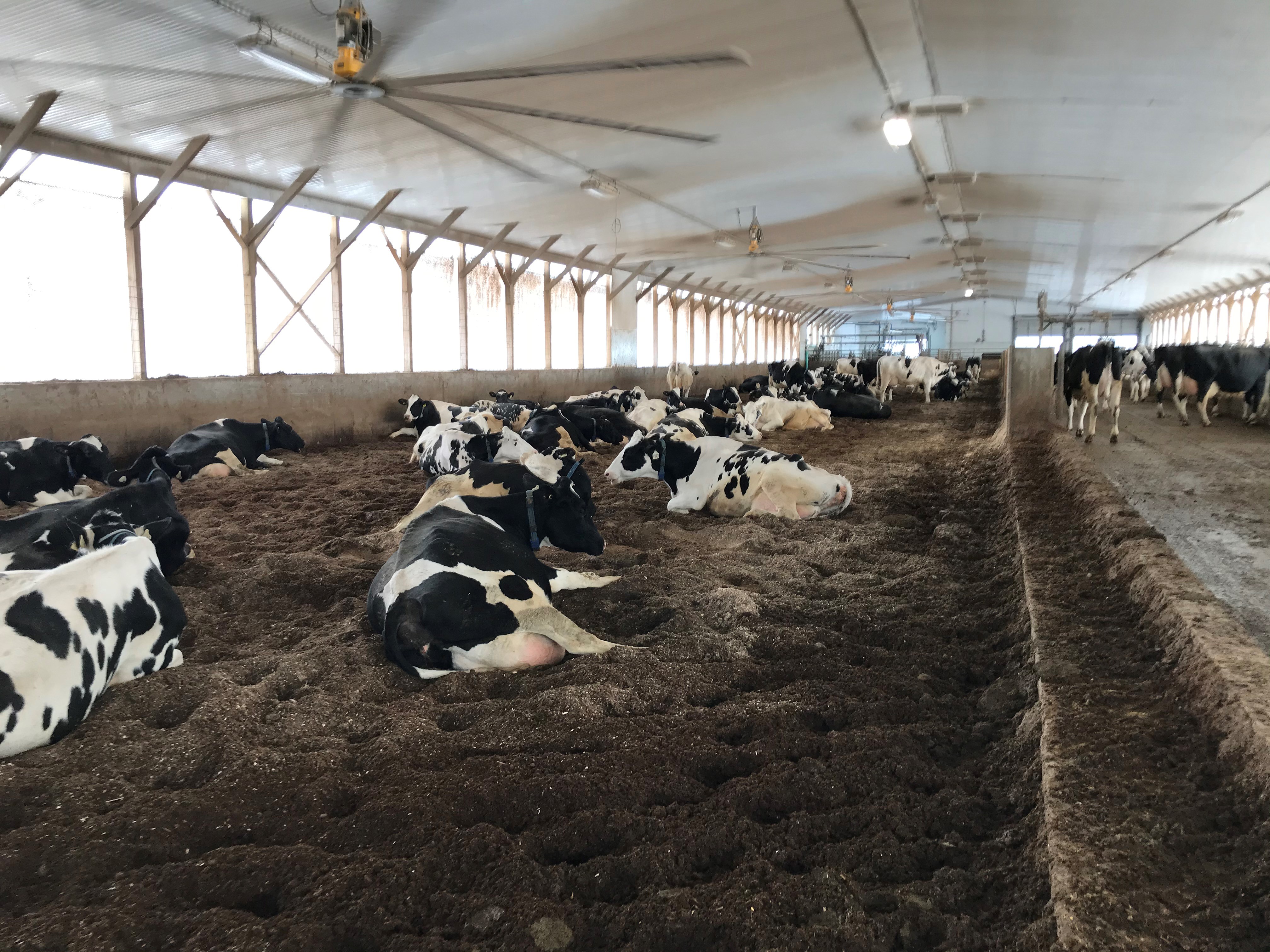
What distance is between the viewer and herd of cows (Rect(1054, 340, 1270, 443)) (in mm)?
11148

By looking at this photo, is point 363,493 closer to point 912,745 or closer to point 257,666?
point 257,666

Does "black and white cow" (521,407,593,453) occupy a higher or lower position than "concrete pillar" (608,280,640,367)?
lower

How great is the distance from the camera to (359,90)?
6.55 metres

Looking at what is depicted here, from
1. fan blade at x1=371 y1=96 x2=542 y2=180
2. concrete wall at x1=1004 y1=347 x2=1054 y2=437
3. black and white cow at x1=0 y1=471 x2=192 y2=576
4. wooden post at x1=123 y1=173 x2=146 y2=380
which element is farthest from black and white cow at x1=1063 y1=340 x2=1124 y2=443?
wooden post at x1=123 y1=173 x2=146 y2=380

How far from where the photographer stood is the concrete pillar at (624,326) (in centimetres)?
2617

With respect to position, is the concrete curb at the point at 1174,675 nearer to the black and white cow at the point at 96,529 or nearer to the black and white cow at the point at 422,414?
the black and white cow at the point at 96,529

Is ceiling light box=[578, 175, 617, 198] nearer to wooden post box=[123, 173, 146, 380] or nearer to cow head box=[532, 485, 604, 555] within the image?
wooden post box=[123, 173, 146, 380]

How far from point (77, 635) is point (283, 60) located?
18.3ft

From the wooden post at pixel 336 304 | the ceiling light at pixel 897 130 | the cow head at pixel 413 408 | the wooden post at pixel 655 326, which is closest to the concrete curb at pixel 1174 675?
the ceiling light at pixel 897 130

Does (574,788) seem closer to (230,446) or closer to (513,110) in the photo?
(513,110)

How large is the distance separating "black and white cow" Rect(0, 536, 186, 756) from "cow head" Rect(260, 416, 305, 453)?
685 centimetres

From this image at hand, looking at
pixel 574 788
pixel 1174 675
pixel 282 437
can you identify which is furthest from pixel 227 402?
pixel 1174 675

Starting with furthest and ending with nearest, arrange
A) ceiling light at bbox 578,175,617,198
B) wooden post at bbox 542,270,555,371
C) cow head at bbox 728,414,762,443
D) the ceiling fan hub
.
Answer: wooden post at bbox 542,270,555,371, ceiling light at bbox 578,175,617,198, cow head at bbox 728,414,762,443, the ceiling fan hub

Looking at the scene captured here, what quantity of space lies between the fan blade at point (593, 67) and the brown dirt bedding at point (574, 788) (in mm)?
4038
